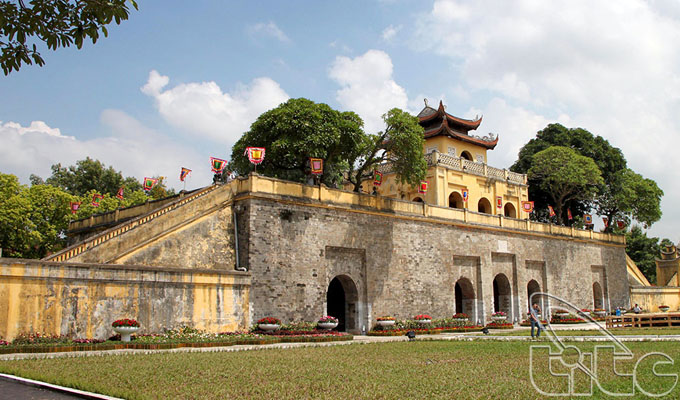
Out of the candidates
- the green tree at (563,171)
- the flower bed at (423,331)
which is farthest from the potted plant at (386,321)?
the green tree at (563,171)

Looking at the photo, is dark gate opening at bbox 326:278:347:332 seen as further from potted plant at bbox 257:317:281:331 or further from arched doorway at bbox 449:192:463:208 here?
arched doorway at bbox 449:192:463:208

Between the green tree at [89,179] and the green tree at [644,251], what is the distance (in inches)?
1883

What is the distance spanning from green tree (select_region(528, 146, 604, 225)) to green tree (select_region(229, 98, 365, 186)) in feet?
69.6

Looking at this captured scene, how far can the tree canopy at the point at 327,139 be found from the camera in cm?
2494

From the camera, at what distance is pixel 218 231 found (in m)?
21.6

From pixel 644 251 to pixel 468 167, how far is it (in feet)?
96.6

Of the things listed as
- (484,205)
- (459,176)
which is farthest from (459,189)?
(484,205)

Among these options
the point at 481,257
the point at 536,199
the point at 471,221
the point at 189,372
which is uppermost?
the point at 536,199

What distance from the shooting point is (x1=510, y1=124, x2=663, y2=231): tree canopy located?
45531mm

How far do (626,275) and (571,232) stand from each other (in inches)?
300

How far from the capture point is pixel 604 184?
45.7 metres

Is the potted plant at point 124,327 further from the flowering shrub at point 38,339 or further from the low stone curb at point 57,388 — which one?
the low stone curb at point 57,388

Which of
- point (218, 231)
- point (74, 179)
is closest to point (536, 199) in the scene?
point (218, 231)

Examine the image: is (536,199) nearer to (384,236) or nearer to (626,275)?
(626,275)
